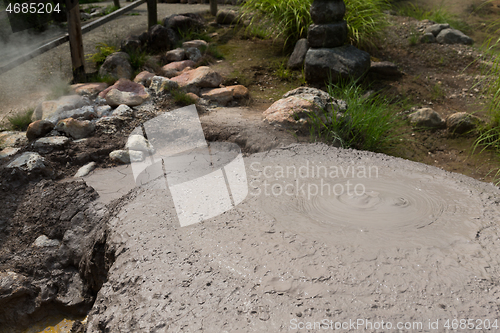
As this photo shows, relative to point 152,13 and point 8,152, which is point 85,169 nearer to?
point 8,152

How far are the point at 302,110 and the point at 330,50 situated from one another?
5.73ft

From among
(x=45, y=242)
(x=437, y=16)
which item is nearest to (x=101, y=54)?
(x=45, y=242)

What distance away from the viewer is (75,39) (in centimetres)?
486

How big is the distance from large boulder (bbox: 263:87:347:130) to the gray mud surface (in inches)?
49.1

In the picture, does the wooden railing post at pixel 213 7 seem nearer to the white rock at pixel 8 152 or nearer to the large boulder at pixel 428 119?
the large boulder at pixel 428 119

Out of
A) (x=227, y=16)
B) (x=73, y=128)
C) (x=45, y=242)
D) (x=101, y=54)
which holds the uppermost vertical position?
(x=227, y=16)

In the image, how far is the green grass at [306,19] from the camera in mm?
5340

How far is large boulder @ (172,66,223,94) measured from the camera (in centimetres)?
458

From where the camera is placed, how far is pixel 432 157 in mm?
4129

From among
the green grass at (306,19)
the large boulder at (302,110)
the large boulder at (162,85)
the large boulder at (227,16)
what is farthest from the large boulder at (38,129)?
the large boulder at (227,16)

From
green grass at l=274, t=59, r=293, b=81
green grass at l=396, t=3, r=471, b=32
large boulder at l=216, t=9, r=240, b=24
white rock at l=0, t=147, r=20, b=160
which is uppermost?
green grass at l=396, t=3, r=471, b=32

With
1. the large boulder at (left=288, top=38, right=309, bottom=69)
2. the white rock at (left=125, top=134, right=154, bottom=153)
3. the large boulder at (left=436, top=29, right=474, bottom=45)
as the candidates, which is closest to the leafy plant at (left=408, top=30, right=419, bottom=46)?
the large boulder at (left=436, top=29, right=474, bottom=45)

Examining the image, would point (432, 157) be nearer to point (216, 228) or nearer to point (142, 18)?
point (216, 228)

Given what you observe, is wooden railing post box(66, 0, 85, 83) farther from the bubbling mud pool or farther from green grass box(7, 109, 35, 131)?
the bubbling mud pool
